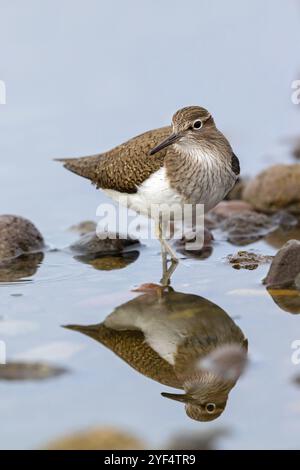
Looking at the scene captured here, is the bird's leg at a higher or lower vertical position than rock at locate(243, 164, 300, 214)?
lower

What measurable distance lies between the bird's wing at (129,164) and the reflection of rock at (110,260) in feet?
2.94

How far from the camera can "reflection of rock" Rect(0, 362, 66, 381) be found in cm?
839

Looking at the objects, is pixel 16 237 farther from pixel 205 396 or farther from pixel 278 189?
pixel 205 396

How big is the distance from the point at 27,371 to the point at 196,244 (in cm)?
432

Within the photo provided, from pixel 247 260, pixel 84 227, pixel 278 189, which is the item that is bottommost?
pixel 247 260

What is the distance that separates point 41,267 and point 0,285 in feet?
2.81

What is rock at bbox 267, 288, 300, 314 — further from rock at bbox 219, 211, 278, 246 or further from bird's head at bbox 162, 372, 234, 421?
rock at bbox 219, 211, 278, 246

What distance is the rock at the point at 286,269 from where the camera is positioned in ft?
34.2

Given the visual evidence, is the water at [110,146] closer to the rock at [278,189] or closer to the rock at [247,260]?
the rock at [247,260]

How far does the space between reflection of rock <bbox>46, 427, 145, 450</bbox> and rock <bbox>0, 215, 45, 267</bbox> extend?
15.8 ft

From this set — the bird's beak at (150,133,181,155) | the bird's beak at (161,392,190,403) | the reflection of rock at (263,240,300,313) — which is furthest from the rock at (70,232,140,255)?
the bird's beak at (161,392,190,403)

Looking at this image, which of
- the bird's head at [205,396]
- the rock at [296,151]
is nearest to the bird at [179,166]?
the bird's head at [205,396]

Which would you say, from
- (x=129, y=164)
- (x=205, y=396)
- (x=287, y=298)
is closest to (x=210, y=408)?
(x=205, y=396)

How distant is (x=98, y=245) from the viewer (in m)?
12.1
